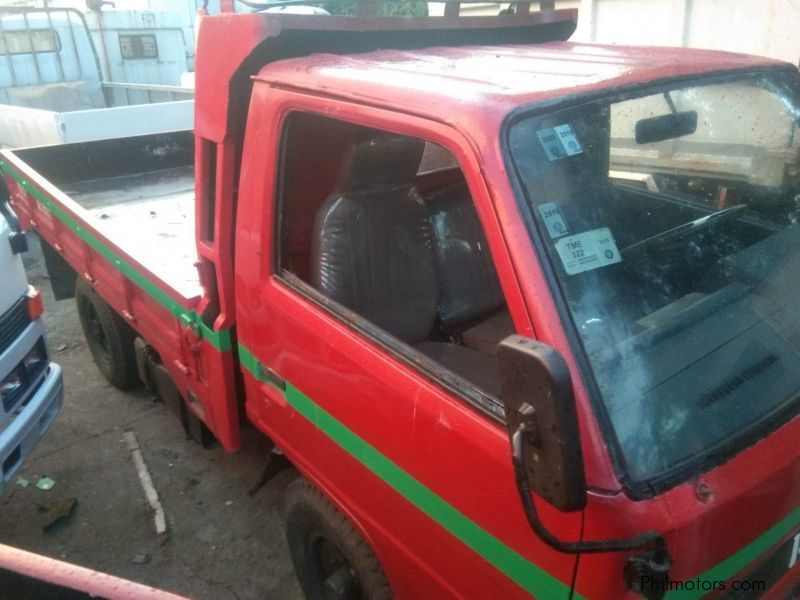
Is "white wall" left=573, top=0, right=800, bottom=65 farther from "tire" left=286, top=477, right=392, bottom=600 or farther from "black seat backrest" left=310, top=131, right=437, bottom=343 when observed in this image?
"tire" left=286, top=477, right=392, bottom=600

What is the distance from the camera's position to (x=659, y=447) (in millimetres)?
1375

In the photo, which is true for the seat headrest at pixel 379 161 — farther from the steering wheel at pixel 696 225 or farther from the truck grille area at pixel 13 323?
the truck grille area at pixel 13 323

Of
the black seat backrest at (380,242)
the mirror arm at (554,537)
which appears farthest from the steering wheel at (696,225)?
the black seat backrest at (380,242)

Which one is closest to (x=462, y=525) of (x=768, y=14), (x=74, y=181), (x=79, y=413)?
(x=79, y=413)

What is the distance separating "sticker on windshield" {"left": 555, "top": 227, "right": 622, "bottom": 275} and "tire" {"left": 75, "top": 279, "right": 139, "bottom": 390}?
312 cm

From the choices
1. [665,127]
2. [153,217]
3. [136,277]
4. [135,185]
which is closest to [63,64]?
[135,185]

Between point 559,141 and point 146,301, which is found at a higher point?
point 559,141

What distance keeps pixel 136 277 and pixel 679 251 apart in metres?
2.35

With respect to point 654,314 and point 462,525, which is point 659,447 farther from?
point 462,525

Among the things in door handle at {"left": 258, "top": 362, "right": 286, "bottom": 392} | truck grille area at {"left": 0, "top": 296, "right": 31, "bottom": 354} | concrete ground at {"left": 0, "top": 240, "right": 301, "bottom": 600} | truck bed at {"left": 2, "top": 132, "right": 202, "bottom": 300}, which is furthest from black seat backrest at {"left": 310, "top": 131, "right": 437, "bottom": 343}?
truck grille area at {"left": 0, "top": 296, "right": 31, "bottom": 354}

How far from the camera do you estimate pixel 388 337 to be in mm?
1816

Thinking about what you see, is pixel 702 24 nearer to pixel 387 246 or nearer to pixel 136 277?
pixel 387 246

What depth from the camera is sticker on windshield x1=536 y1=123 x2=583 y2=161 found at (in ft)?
4.96

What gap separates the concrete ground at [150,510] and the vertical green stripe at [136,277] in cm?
45
